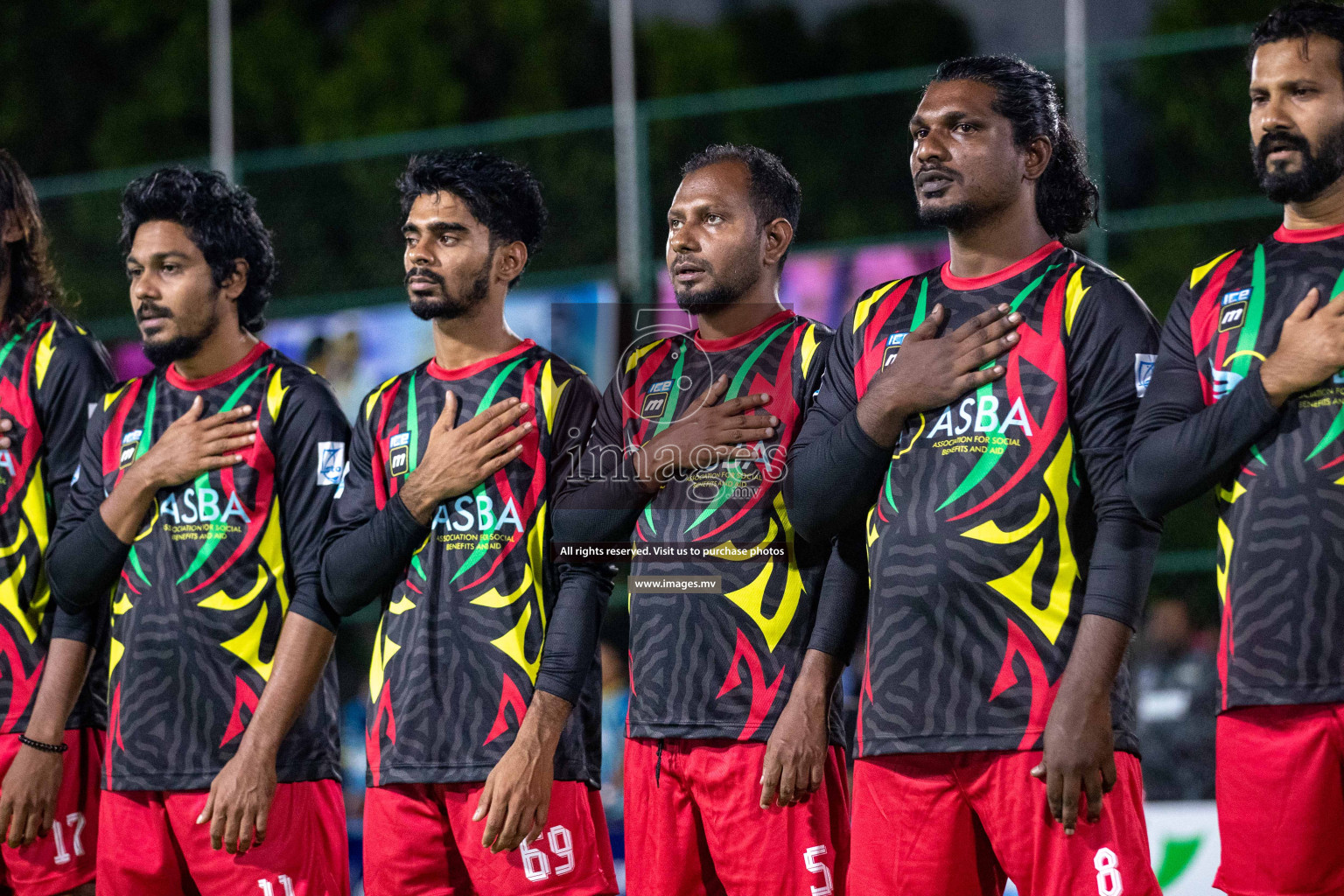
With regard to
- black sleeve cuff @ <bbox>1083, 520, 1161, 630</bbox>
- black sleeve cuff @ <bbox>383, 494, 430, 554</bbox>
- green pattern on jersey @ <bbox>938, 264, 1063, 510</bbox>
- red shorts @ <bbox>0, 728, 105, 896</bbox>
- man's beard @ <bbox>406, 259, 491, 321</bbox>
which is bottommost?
red shorts @ <bbox>0, 728, 105, 896</bbox>

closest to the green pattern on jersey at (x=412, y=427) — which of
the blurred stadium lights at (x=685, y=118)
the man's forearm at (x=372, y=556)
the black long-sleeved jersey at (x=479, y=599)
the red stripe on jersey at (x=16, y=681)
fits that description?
the black long-sleeved jersey at (x=479, y=599)

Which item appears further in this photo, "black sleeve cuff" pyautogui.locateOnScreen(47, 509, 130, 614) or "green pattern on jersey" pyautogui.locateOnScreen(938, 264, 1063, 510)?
"black sleeve cuff" pyautogui.locateOnScreen(47, 509, 130, 614)

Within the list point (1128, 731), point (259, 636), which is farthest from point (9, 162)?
point (1128, 731)

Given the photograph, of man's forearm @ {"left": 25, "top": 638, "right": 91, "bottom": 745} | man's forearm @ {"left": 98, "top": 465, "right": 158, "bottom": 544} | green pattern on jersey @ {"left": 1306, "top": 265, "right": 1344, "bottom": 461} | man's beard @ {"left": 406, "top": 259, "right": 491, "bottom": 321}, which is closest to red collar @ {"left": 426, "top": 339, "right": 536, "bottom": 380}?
man's beard @ {"left": 406, "top": 259, "right": 491, "bottom": 321}

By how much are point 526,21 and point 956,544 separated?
1725cm

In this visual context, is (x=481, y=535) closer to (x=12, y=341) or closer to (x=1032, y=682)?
(x=1032, y=682)

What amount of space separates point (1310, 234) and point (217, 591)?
110 inches

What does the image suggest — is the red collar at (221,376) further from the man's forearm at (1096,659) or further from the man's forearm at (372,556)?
the man's forearm at (1096,659)

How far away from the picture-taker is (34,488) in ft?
15.1

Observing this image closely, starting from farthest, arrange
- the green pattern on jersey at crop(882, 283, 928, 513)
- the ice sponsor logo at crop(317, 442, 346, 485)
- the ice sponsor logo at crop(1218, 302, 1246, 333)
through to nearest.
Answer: the ice sponsor logo at crop(317, 442, 346, 485), the green pattern on jersey at crop(882, 283, 928, 513), the ice sponsor logo at crop(1218, 302, 1246, 333)

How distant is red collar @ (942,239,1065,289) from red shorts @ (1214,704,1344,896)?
3.38 feet

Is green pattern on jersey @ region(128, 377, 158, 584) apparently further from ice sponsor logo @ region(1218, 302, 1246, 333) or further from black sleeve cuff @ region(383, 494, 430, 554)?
ice sponsor logo @ region(1218, 302, 1246, 333)

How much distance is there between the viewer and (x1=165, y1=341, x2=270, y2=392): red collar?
4.39m

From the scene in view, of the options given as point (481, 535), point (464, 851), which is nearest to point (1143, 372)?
point (481, 535)
